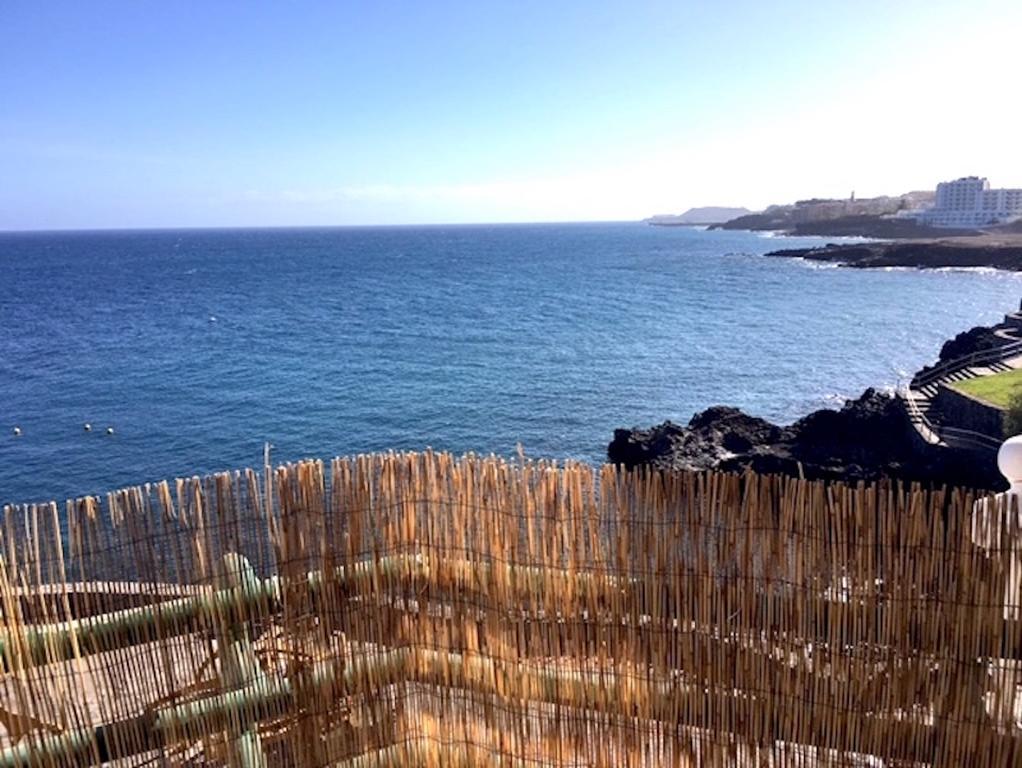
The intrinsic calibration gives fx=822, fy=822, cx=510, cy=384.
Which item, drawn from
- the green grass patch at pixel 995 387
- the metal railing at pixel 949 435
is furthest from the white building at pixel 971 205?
the metal railing at pixel 949 435

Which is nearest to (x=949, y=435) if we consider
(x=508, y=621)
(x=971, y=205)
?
(x=508, y=621)

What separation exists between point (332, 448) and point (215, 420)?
4641 millimetres

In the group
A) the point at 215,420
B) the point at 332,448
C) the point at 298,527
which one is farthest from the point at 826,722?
the point at 215,420

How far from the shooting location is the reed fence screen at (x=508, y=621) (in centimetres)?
247

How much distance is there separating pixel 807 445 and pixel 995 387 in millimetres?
4176

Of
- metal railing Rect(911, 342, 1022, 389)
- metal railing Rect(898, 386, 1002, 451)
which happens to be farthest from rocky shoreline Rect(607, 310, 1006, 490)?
metal railing Rect(911, 342, 1022, 389)

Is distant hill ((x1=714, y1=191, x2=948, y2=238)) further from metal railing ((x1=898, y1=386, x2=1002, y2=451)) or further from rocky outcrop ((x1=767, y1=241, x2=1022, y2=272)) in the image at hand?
metal railing ((x1=898, y1=386, x2=1002, y2=451))

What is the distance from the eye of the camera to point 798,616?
8.46 feet

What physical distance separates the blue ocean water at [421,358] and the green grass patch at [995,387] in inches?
205

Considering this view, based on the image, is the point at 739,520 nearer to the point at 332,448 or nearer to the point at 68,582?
the point at 68,582

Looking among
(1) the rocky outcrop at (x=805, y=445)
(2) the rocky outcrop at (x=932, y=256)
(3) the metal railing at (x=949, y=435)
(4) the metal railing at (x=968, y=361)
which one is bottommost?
(1) the rocky outcrop at (x=805, y=445)

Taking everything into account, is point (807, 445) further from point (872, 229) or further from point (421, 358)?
point (872, 229)

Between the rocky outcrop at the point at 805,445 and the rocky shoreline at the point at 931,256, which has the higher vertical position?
the rocky shoreline at the point at 931,256

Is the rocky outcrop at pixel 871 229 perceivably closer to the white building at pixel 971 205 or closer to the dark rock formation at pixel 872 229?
the dark rock formation at pixel 872 229
